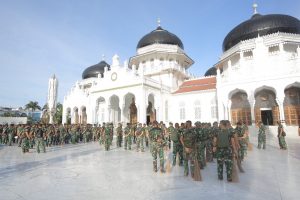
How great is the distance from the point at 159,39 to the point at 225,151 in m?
29.3

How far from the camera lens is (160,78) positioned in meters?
30.8

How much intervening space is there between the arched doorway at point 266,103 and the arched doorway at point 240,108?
2.90 ft

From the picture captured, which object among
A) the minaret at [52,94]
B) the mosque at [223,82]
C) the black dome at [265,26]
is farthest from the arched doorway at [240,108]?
the minaret at [52,94]

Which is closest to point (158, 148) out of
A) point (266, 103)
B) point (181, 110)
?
point (266, 103)

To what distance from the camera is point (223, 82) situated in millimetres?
22766

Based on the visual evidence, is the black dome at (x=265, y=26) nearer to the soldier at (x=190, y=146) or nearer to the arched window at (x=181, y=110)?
the arched window at (x=181, y=110)

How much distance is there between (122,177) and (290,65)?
20.3 m

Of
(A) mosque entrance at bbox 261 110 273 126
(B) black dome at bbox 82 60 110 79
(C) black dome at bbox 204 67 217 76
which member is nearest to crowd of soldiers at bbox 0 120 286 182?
(A) mosque entrance at bbox 261 110 273 126

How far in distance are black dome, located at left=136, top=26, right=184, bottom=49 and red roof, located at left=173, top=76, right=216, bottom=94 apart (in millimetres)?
7257

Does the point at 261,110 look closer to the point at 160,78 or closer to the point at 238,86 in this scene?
the point at 238,86

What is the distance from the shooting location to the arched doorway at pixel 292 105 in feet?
65.7

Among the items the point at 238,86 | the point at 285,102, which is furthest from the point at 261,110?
the point at 238,86

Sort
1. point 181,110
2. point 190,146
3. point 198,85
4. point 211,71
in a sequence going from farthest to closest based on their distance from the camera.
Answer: point 211,71 < point 198,85 < point 181,110 < point 190,146

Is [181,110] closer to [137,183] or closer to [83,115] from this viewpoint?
[83,115]
